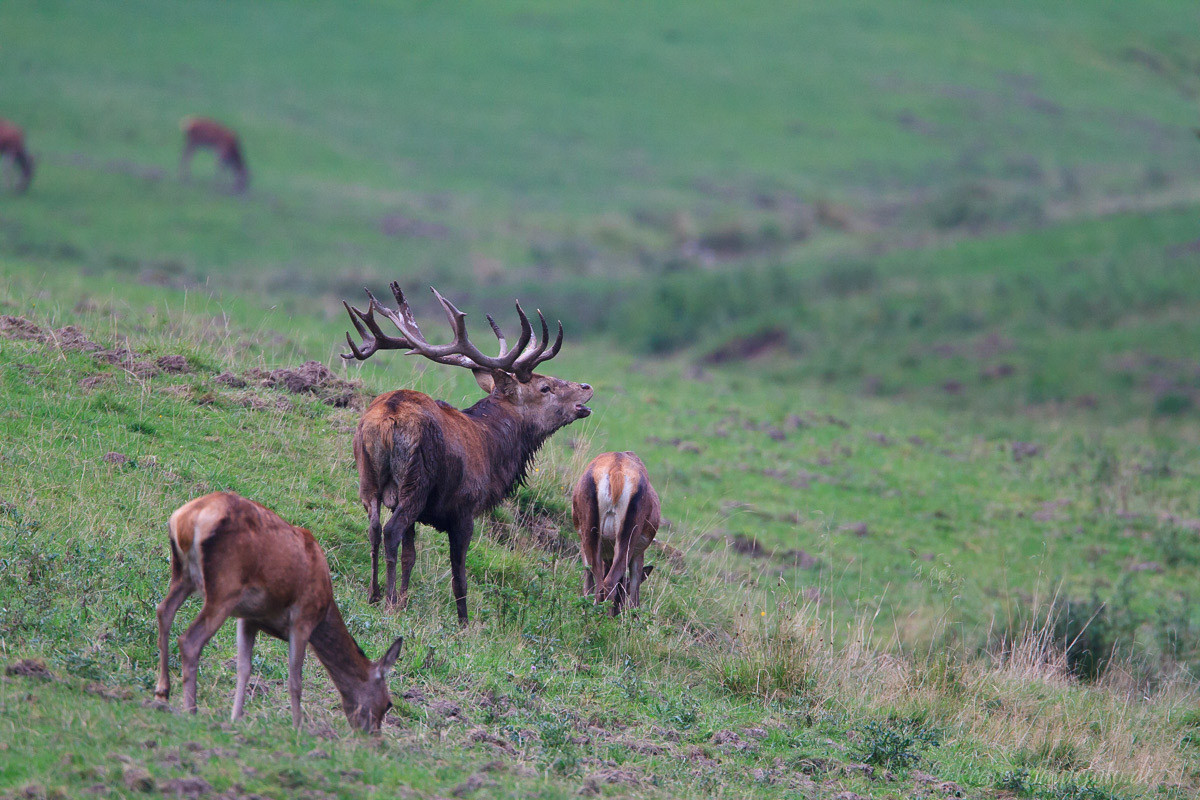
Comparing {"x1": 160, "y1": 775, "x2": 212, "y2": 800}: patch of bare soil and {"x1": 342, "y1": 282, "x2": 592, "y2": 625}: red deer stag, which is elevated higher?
{"x1": 342, "y1": 282, "x2": 592, "y2": 625}: red deer stag

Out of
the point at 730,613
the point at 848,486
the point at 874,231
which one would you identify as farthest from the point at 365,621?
the point at 874,231

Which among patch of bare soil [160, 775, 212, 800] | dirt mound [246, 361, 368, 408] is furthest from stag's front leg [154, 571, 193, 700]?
dirt mound [246, 361, 368, 408]

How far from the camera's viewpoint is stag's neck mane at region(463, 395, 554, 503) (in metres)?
10.2

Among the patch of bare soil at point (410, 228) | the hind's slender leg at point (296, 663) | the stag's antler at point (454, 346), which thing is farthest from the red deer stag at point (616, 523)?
the patch of bare soil at point (410, 228)

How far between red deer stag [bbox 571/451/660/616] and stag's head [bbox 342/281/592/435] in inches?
23.7

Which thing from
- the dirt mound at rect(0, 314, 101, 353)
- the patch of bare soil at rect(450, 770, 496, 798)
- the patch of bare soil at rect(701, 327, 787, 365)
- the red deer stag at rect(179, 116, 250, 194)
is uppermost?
the red deer stag at rect(179, 116, 250, 194)

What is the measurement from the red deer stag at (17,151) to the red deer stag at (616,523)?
84.4ft

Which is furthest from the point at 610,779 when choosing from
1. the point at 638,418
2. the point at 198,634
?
the point at 638,418

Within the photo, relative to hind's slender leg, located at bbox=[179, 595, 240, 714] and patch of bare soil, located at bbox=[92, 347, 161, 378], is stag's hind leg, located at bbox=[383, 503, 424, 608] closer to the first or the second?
hind's slender leg, located at bbox=[179, 595, 240, 714]

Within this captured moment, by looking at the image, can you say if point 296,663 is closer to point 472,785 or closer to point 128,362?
point 472,785

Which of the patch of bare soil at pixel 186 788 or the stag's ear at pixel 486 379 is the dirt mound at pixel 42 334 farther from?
the patch of bare soil at pixel 186 788

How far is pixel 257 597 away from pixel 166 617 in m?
0.48

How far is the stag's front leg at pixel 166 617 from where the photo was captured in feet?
21.3

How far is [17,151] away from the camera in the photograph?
31094 mm
